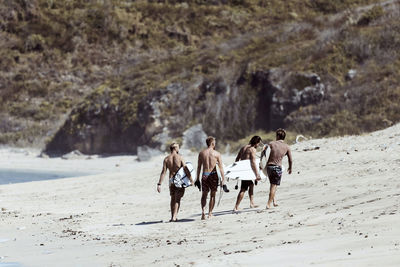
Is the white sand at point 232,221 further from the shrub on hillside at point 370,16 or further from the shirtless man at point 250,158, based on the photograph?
the shrub on hillside at point 370,16

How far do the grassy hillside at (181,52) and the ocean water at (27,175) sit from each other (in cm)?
572

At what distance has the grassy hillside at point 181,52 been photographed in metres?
23.7

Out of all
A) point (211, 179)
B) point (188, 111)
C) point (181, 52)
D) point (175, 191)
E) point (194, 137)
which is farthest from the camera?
point (181, 52)

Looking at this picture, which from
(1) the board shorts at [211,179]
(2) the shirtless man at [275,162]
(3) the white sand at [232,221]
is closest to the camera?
(3) the white sand at [232,221]

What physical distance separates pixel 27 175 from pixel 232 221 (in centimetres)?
1690

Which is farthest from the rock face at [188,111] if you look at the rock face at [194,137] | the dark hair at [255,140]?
the dark hair at [255,140]

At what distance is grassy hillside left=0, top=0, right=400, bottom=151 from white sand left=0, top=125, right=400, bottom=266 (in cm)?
652

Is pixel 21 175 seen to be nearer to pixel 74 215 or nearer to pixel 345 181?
pixel 74 215

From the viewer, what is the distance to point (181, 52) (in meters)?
41.1

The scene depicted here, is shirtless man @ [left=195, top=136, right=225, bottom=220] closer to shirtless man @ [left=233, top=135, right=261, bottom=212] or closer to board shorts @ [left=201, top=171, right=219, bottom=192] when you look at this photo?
board shorts @ [left=201, top=171, right=219, bottom=192]

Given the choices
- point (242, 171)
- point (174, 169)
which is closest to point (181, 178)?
point (174, 169)

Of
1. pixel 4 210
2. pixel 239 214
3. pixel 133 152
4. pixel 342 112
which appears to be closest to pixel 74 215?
pixel 4 210

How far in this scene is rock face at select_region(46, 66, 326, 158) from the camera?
25234 mm

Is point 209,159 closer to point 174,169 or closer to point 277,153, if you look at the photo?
point 174,169
